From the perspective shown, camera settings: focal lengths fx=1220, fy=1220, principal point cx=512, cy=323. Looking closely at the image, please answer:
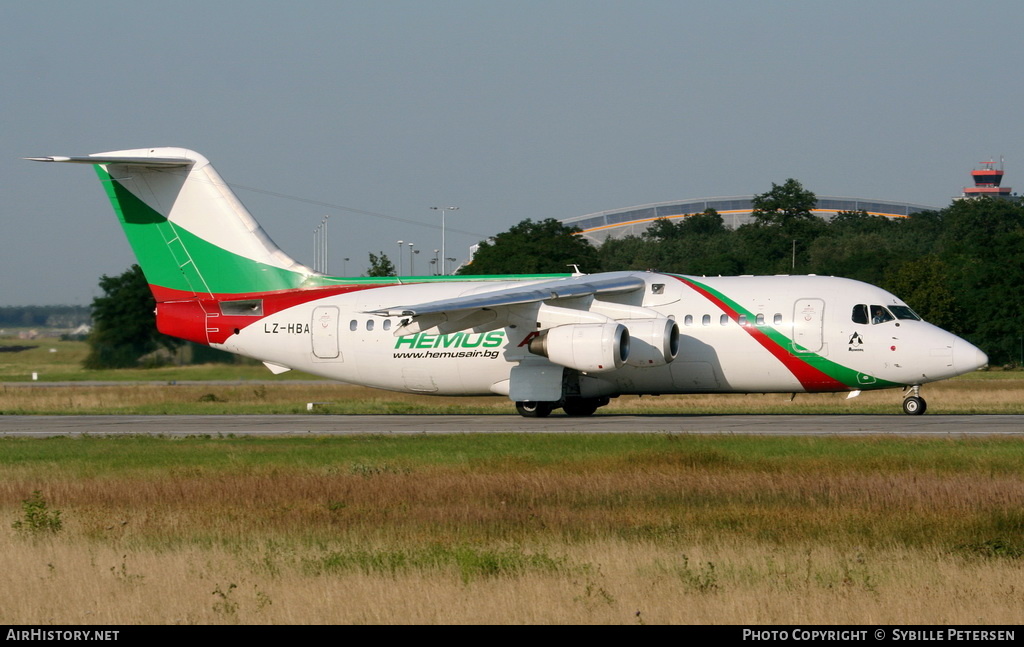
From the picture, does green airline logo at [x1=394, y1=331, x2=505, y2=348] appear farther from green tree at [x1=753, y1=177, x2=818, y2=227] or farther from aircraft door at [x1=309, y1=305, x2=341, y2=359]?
green tree at [x1=753, y1=177, x2=818, y2=227]

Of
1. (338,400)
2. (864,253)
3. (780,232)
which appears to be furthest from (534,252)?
(338,400)

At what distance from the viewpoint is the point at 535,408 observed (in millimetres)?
30062

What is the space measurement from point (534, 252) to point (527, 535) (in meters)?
66.0

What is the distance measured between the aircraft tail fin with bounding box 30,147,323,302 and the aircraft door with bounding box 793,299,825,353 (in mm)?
12455

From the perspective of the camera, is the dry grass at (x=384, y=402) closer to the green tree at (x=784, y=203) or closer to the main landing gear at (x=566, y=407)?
the main landing gear at (x=566, y=407)

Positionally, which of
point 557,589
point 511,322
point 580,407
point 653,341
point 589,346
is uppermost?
point 511,322

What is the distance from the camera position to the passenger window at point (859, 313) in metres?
28.0

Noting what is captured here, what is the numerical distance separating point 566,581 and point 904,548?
3.58m

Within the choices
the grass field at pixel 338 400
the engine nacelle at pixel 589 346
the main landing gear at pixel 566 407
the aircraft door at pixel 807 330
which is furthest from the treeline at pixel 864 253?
the engine nacelle at pixel 589 346

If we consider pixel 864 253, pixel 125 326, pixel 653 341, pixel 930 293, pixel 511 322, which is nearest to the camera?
pixel 653 341

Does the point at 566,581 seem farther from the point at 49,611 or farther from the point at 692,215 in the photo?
the point at 692,215

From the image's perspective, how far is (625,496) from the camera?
50.2 feet

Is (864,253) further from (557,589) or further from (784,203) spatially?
(557,589)

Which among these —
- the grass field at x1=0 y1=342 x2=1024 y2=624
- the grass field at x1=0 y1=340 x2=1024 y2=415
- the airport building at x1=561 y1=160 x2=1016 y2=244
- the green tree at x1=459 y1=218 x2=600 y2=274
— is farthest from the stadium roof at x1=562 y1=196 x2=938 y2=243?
the grass field at x1=0 y1=342 x2=1024 y2=624
